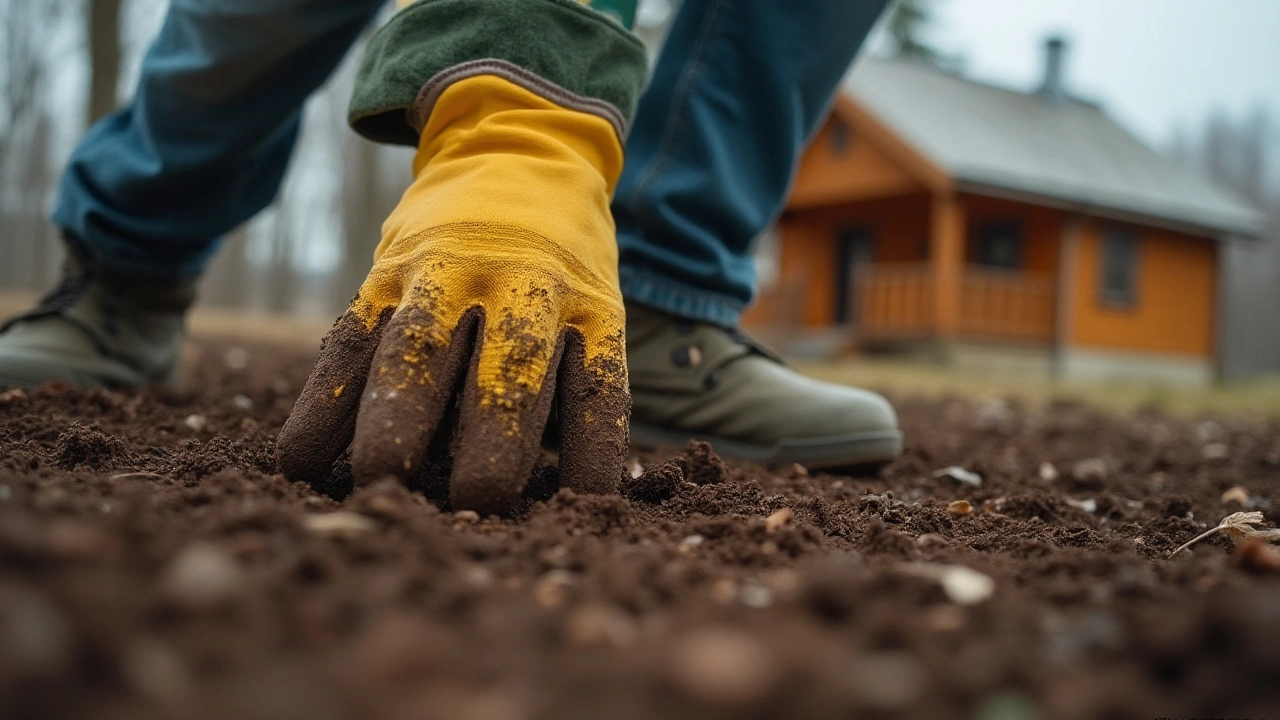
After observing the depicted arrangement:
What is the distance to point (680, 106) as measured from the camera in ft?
6.61

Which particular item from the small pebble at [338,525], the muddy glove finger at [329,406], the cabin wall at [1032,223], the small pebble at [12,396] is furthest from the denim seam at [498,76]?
the cabin wall at [1032,223]

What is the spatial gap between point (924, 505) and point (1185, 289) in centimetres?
1453

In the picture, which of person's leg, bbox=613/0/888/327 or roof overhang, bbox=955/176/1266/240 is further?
roof overhang, bbox=955/176/1266/240

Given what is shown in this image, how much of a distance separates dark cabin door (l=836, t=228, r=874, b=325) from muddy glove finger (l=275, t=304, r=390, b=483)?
44.2 ft

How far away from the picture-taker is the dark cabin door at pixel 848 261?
46.9ft

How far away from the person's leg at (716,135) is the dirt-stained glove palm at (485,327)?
21.4 inches

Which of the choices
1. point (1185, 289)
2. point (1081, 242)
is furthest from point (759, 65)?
point (1185, 289)

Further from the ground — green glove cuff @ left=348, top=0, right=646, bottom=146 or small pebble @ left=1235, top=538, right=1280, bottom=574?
green glove cuff @ left=348, top=0, right=646, bottom=146

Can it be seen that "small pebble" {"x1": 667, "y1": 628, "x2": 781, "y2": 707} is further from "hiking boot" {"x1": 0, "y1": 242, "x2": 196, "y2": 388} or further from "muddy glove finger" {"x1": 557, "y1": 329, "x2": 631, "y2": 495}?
"hiking boot" {"x1": 0, "y1": 242, "x2": 196, "y2": 388}

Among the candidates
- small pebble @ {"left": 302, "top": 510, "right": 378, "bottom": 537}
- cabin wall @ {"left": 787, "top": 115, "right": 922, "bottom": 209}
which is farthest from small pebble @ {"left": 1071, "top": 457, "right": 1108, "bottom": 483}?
cabin wall @ {"left": 787, "top": 115, "right": 922, "bottom": 209}

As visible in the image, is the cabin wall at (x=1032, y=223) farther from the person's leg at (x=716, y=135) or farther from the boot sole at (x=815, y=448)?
the boot sole at (x=815, y=448)

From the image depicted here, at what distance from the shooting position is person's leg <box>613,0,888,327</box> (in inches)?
76.9

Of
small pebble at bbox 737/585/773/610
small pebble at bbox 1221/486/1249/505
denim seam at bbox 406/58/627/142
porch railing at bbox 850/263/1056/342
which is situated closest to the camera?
small pebble at bbox 737/585/773/610

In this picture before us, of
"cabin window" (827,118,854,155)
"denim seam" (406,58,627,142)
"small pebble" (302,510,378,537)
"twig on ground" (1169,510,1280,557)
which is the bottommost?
"twig on ground" (1169,510,1280,557)
